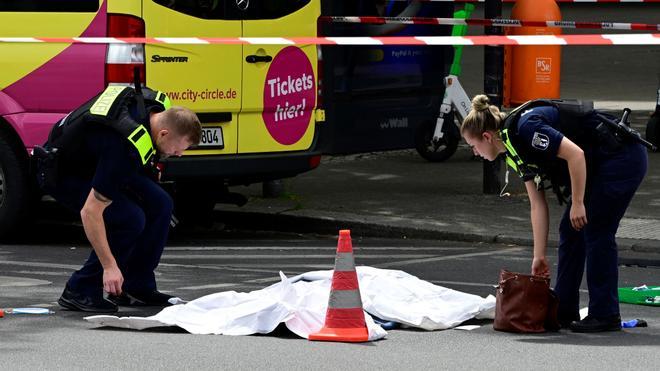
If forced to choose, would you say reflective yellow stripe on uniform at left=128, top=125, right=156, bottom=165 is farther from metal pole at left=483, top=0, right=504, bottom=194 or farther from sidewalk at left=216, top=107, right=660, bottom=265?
metal pole at left=483, top=0, right=504, bottom=194

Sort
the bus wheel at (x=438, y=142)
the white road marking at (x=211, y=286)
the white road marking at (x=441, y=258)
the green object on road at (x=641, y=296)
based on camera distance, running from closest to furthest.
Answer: the green object on road at (x=641, y=296), the white road marking at (x=211, y=286), the white road marking at (x=441, y=258), the bus wheel at (x=438, y=142)

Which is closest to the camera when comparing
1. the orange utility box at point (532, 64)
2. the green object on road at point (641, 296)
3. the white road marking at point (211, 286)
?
the green object on road at point (641, 296)

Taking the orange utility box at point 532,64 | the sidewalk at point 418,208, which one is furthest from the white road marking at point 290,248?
the orange utility box at point 532,64

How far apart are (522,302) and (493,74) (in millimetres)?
5647

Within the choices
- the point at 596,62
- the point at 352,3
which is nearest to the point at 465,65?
the point at 596,62

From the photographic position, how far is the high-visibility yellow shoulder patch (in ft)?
25.6

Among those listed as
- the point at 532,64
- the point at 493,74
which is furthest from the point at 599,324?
the point at 532,64

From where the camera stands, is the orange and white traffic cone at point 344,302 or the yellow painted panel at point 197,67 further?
the yellow painted panel at point 197,67

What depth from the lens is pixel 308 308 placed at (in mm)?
7766

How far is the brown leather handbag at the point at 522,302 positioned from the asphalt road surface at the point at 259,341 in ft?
0.23

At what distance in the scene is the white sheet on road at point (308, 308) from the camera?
7586 mm

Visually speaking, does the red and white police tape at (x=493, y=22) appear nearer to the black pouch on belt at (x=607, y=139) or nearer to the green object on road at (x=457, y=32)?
the green object on road at (x=457, y=32)

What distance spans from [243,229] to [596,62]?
15.4 meters

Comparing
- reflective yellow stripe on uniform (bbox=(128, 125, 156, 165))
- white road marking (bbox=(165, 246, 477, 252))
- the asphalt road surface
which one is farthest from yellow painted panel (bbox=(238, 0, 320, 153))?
reflective yellow stripe on uniform (bbox=(128, 125, 156, 165))
